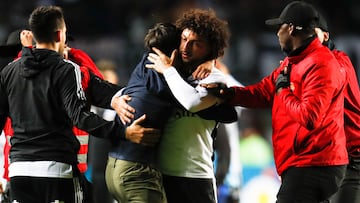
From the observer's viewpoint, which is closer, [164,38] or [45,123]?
[45,123]

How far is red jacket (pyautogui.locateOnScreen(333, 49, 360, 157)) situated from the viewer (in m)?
5.21

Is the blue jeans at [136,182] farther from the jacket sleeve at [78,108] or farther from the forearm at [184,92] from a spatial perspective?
the forearm at [184,92]

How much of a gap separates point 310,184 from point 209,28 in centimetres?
105

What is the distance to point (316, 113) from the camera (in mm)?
4727

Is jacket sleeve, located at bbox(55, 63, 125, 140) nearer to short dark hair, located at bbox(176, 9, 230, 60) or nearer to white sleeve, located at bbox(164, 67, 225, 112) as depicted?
white sleeve, located at bbox(164, 67, 225, 112)

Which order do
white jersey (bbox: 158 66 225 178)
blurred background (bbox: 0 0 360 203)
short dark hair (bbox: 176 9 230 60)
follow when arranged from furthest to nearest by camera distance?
blurred background (bbox: 0 0 360 203) → short dark hair (bbox: 176 9 230 60) → white jersey (bbox: 158 66 225 178)

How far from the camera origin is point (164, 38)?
201 inches

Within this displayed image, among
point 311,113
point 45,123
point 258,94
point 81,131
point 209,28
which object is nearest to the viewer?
point 311,113

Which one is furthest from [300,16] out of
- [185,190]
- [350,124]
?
[185,190]

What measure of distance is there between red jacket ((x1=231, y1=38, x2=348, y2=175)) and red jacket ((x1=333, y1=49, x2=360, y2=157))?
0.69 ft

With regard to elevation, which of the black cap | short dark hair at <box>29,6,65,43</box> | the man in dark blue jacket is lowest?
the man in dark blue jacket

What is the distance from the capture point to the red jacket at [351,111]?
5.21 m

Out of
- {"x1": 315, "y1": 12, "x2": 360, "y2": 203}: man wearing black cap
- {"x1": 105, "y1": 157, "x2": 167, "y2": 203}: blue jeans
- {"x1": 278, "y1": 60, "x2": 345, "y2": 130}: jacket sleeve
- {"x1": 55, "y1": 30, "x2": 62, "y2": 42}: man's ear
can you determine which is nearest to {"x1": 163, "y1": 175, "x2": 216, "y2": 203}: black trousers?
{"x1": 105, "y1": 157, "x2": 167, "y2": 203}: blue jeans

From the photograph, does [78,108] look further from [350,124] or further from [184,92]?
[350,124]
